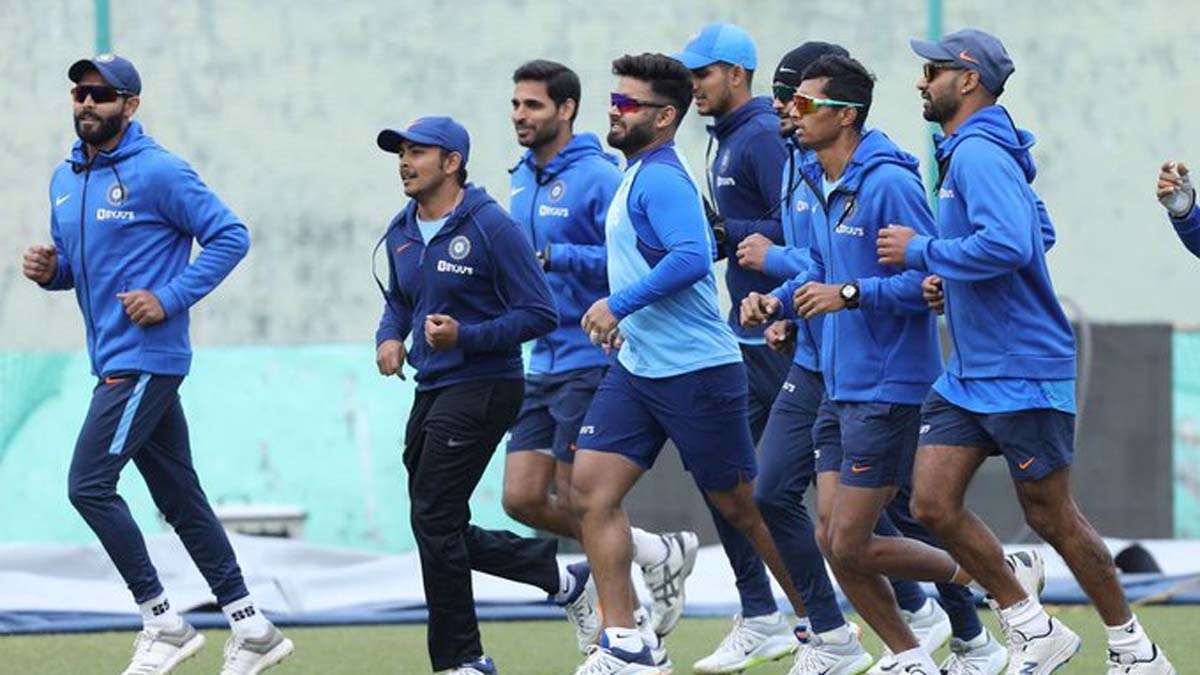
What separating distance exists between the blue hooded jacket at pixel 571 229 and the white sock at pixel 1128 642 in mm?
A: 2534

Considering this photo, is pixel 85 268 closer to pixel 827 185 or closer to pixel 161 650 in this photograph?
pixel 161 650

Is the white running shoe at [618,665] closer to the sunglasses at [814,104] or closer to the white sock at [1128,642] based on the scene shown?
the white sock at [1128,642]

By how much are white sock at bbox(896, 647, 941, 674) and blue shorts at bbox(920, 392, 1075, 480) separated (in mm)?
723

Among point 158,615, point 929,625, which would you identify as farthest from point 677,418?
point 158,615

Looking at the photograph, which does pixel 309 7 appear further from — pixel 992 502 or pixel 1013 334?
pixel 1013 334

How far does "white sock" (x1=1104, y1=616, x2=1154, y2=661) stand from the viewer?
8258 millimetres

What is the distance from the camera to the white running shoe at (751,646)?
9.82 metres

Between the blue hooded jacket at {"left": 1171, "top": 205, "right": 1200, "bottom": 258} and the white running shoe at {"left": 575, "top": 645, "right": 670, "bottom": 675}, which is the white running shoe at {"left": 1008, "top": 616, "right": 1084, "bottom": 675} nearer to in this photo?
the white running shoe at {"left": 575, "top": 645, "right": 670, "bottom": 675}

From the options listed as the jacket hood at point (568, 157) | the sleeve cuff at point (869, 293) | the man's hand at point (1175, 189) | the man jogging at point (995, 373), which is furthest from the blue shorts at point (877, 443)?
the jacket hood at point (568, 157)

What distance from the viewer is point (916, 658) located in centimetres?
849

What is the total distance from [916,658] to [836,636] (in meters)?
0.60

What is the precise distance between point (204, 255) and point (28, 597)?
3.13 metres

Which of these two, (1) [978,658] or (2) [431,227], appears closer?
(2) [431,227]

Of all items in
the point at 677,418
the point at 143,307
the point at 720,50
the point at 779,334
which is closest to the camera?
the point at 677,418
